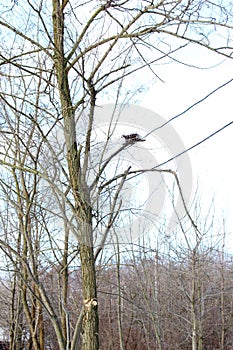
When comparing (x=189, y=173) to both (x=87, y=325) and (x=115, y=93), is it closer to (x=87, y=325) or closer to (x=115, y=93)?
(x=115, y=93)

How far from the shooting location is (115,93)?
8.10ft

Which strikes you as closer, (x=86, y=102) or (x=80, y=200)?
(x=80, y=200)

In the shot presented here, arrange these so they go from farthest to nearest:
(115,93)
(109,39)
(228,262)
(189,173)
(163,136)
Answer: (228,262)
(189,173)
(163,136)
(115,93)
(109,39)

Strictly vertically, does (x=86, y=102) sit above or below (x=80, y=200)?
above

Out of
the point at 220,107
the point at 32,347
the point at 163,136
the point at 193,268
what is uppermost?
the point at 220,107

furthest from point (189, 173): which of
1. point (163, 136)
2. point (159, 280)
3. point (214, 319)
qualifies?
point (214, 319)

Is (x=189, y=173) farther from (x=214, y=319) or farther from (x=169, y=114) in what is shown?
(x=214, y=319)

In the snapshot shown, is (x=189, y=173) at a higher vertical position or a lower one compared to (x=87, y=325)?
higher

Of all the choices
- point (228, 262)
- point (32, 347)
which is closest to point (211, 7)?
point (32, 347)

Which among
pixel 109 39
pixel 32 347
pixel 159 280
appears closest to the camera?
pixel 109 39

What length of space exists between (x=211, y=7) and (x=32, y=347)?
311 cm

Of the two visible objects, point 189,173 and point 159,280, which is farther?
point 159,280

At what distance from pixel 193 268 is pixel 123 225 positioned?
1316 mm

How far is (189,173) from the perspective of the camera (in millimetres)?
3465
